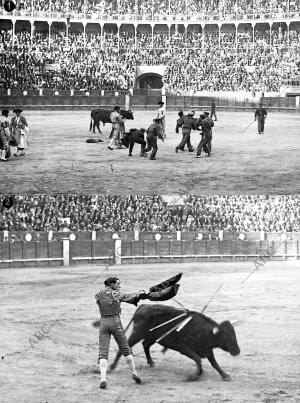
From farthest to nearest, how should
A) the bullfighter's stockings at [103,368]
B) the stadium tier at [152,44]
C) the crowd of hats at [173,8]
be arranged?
the crowd of hats at [173,8]
the stadium tier at [152,44]
the bullfighter's stockings at [103,368]

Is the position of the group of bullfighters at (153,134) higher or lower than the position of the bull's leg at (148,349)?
higher

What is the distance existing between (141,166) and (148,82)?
736cm

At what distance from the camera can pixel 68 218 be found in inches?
864

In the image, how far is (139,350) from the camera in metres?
10.2

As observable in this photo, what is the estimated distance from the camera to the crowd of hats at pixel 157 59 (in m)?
15.8

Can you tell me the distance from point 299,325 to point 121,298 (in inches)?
167

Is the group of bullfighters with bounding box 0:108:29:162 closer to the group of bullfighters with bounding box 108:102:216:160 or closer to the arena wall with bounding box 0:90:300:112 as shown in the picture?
the arena wall with bounding box 0:90:300:112

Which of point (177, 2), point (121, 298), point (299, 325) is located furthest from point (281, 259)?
point (121, 298)

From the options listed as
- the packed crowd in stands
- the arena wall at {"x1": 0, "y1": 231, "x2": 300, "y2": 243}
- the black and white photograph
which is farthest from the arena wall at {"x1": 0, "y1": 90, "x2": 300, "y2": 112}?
the arena wall at {"x1": 0, "y1": 231, "x2": 300, "y2": 243}

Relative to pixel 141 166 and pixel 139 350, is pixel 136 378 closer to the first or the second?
pixel 139 350

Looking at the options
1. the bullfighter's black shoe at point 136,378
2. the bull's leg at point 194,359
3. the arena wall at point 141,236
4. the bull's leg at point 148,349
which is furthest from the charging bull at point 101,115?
the bullfighter's black shoe at point 136,378

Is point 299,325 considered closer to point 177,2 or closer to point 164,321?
point 164,321

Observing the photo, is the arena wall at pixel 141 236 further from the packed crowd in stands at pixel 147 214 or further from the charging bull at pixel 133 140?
the charging bull at pixel 133 140

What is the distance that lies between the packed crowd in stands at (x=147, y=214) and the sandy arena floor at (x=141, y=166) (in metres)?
2.26
